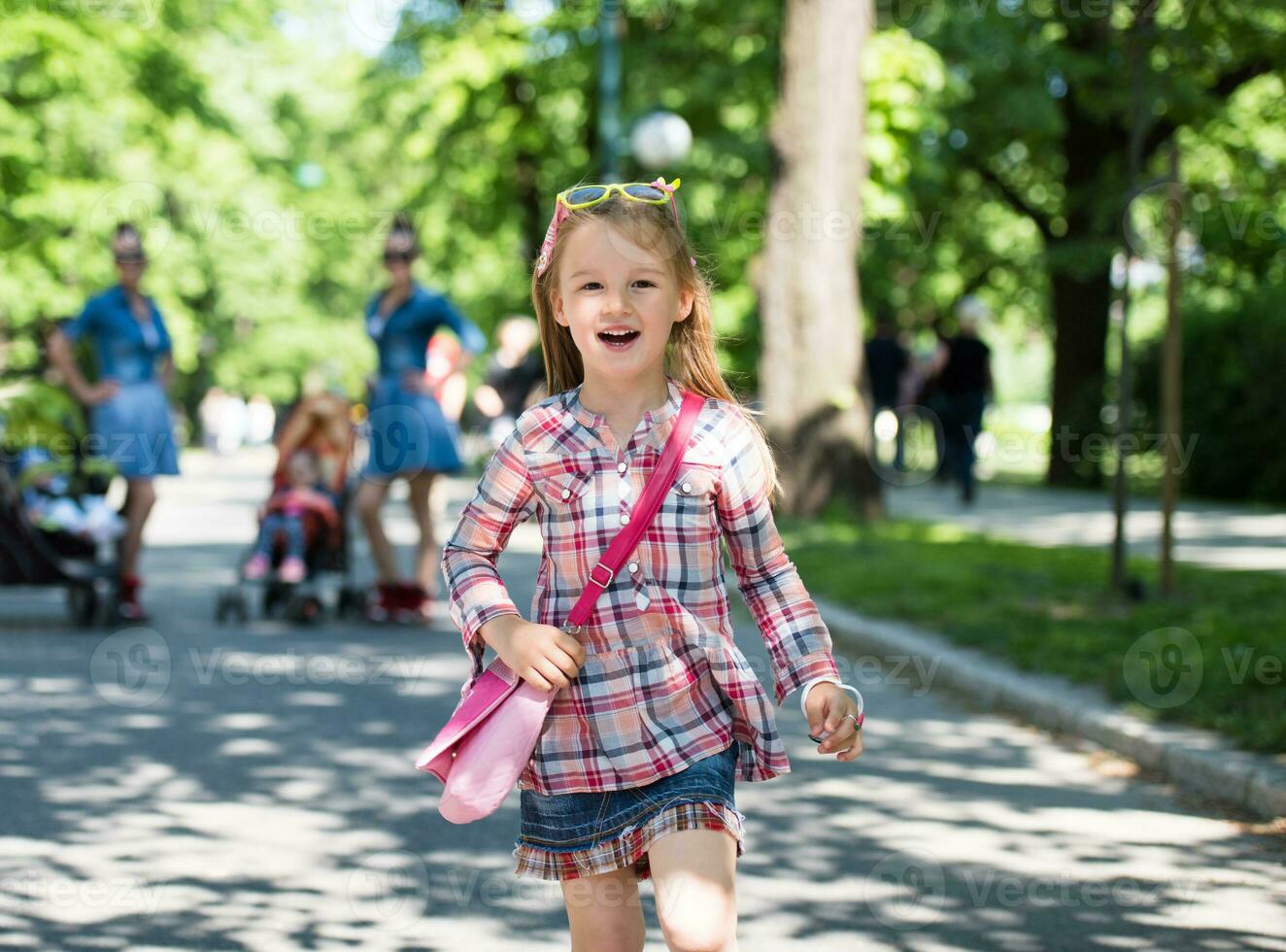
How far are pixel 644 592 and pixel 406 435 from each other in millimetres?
7168

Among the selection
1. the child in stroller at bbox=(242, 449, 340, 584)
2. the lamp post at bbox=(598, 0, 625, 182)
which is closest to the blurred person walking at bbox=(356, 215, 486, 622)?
the child in stroller at bbox=(242, 449, 340, 584)

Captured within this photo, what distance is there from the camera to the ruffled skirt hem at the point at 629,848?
294 cm

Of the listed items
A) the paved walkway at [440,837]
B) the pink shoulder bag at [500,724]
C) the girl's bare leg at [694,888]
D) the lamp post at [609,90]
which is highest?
the lamp post at [609,90]

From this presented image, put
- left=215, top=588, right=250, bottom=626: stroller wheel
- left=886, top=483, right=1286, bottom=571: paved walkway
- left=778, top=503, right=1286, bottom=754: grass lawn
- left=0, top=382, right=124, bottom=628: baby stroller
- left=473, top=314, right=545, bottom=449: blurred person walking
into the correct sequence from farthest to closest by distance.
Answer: left=473, top=314, right=545, bottom=449: blurred person walking, left=886, top=483, right=1286, bottom=571: paved walkway, left=215, top=588, right=250, bottom=626: stroller wheel, left=0, top=382, right=124, bottom=628: baby stroller, left=778, top=503, right=1286, bottom=754: grass lawn

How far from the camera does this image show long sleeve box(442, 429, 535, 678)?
3.09m

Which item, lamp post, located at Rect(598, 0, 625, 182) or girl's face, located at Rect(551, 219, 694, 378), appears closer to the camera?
girl's face, located at Rect(551, 219, 694, 378)

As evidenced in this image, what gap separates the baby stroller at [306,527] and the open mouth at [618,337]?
7.61 m

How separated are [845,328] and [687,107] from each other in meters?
10.3

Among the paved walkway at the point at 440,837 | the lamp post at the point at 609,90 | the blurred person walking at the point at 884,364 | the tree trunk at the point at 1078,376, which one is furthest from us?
the blurred person walking at the point at 884,364

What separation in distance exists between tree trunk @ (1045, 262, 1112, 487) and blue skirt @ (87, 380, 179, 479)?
14386mm

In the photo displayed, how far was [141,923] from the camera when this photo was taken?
4.55m

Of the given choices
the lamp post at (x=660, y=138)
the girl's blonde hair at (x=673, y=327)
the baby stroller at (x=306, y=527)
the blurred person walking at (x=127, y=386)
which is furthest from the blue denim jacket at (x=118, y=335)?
the lamp post at (x=660, y=138)

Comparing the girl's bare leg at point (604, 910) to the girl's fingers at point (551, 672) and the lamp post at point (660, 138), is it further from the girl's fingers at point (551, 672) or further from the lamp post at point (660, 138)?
the lamp post at point (660, 138)

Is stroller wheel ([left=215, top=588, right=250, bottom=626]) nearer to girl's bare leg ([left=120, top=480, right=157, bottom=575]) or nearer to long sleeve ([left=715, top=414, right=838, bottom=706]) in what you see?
girl's bare leg ([left=120, top=480, right=157, bottom=575])
